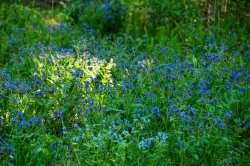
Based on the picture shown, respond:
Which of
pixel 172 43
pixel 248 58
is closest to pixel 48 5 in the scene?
pixel 172 43

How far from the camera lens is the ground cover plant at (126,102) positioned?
10.3 ft

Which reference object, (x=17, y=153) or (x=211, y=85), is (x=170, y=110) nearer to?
(x=211, y=85)

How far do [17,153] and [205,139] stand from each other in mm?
1351

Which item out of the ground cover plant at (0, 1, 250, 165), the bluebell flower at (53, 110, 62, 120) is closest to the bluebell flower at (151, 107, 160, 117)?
the ground cover plant at (0, 1, 250, 165)

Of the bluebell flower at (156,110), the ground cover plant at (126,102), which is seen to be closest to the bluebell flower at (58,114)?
the ground cover plant at (126,102)

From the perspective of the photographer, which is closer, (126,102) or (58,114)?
(58,114)

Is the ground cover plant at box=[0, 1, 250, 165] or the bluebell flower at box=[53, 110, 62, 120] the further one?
the bluebell flower at box=[53, 110, 62, 120]

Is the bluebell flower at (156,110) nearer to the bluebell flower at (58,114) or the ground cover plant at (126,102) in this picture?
the ground cover plant at (126,102)

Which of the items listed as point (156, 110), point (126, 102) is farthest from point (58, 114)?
point (156, 110)

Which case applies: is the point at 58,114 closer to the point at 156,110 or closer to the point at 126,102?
the point at 126,102

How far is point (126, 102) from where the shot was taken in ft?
12.5

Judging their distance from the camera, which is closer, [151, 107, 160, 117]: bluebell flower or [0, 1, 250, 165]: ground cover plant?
[0, 1, 250, 165]: ground cover plant

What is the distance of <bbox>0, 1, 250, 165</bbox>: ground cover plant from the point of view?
10.3ft

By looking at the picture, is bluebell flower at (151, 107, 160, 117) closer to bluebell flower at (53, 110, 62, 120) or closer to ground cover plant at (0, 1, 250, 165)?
ground cover plant at (0, 1, 250, 165)
